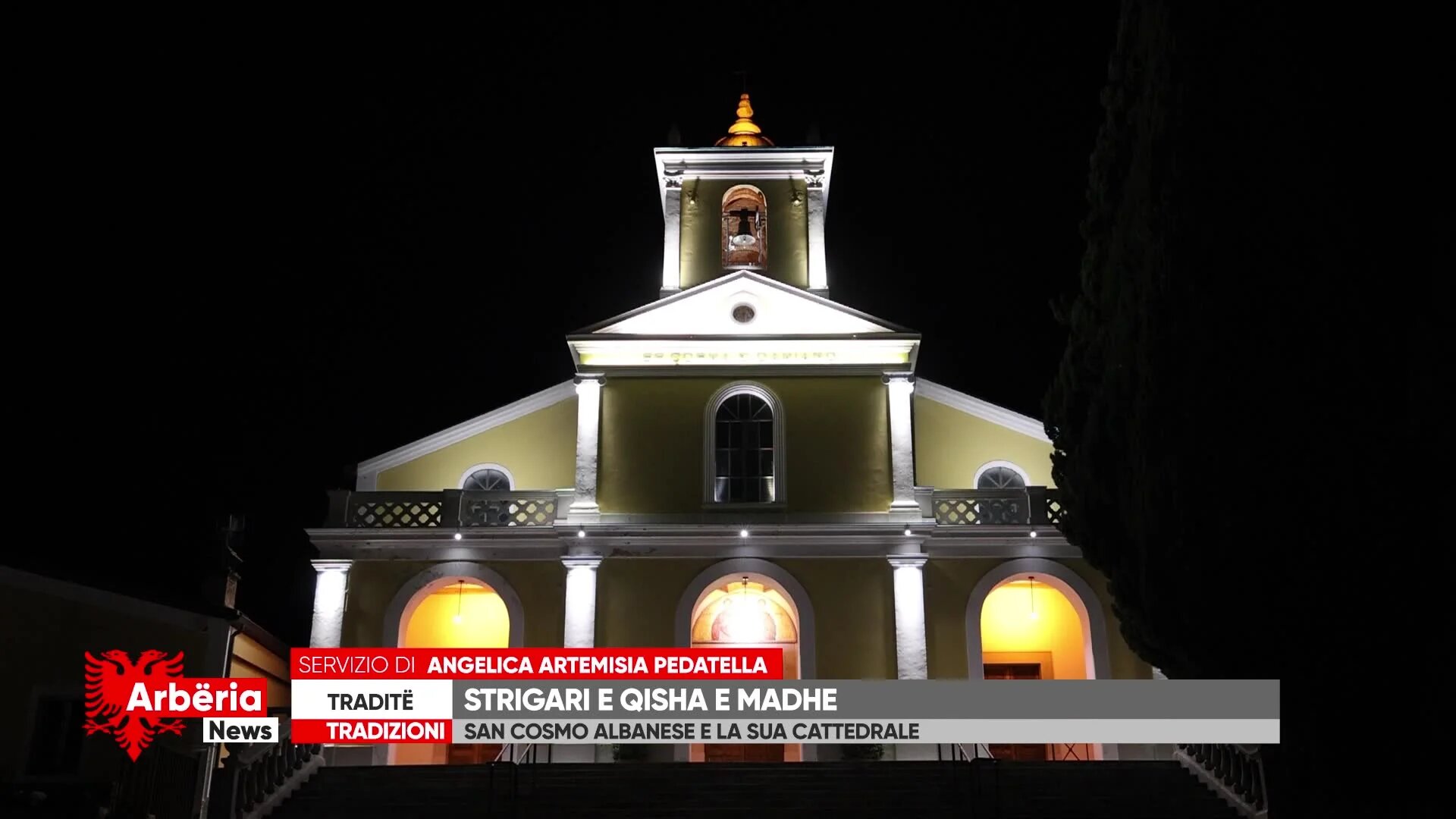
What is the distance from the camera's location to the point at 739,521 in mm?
23031

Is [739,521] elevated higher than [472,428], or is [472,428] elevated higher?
[472,428]

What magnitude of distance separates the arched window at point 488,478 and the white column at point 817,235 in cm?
707

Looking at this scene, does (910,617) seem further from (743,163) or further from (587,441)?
(743,163)

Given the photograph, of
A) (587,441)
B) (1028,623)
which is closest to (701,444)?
(587,441)

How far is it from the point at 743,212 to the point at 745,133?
2196 millimetres

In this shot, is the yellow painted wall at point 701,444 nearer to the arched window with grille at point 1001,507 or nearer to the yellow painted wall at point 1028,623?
the arched window with grille at point 1001,507

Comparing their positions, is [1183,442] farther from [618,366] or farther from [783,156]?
[783,156]

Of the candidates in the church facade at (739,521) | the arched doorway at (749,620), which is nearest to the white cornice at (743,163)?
the church facade at (739,521)

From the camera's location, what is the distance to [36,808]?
18.0 metres

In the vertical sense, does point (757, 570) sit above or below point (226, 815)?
above

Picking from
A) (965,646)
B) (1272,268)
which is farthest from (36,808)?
(1272,268)

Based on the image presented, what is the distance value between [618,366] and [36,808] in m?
11.6

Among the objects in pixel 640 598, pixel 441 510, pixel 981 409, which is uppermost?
pixel 981 409

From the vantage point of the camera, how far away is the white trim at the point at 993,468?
25.2 metres
